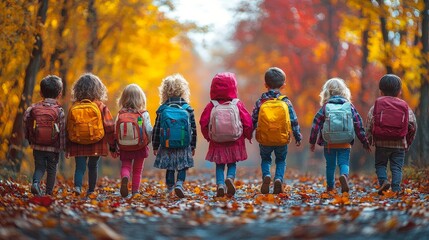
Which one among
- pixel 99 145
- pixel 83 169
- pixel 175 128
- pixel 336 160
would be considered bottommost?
pixel 83 169

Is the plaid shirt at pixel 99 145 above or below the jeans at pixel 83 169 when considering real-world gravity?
above

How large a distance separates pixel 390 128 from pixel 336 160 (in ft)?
3.38

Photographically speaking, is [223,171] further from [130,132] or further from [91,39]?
[91,39]

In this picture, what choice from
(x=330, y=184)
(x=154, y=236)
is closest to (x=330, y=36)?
(x=330, y=184)

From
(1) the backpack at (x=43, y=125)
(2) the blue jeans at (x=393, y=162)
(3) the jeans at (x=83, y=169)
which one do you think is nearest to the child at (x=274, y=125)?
(2) the blue jeans at (x=393, y=162)

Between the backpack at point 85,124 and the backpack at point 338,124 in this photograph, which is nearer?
the backpack at point 85,124

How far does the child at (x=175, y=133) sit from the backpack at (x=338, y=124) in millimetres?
2084

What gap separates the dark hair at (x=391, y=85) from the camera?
10480mm

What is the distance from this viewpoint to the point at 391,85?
10.5 meters

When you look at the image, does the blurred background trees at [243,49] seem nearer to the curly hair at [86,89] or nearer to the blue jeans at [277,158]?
the curly hair at [86,89]

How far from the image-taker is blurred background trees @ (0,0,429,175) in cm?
1390

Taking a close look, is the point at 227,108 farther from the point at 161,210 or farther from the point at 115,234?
the point at 115,234

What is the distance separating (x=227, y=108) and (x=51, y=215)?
12.5ft

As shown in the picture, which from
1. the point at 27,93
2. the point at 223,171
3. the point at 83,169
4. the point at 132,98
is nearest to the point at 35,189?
the point at 83,169
